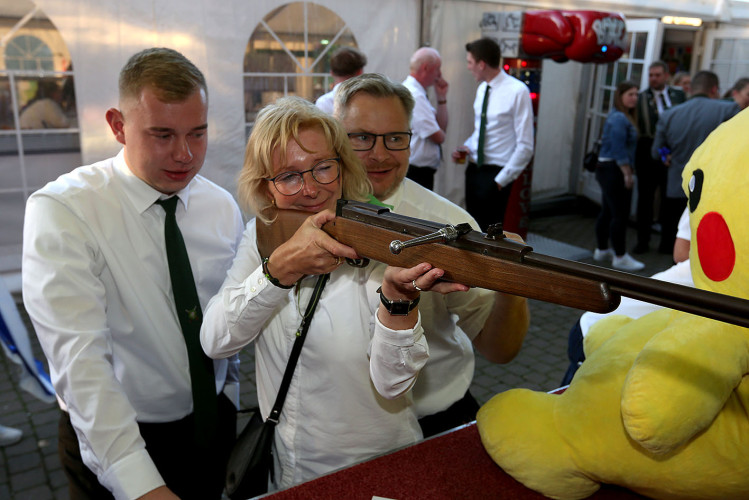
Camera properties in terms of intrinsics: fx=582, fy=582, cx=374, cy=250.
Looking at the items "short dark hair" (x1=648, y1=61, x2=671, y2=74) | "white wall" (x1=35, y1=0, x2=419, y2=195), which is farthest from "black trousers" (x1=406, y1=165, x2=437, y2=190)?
"short dark hair" (x1=648, y1=61, x2=671, y2=74)

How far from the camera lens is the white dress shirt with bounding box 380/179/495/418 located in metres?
1.73

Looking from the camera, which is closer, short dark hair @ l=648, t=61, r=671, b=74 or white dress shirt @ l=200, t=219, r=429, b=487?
white dress shirt @ l=200, t=219, r=429, b=487

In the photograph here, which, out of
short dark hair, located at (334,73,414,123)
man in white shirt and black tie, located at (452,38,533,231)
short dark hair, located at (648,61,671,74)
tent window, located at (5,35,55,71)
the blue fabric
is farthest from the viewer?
short dark hair, located at (648,61,671,74)

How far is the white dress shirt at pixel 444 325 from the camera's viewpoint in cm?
173

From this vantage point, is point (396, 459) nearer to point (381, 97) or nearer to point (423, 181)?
point (381, 97)

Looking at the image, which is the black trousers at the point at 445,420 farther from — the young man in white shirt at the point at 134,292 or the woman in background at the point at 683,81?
the woman in background at the point at 683,81

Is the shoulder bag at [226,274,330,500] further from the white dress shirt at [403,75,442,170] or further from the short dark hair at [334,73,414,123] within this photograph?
the white dress shirt at [403,75,442,170]

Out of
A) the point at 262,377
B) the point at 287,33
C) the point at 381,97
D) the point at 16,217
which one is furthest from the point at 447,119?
the point at 262,377

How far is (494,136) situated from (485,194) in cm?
60

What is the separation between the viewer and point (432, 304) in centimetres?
173

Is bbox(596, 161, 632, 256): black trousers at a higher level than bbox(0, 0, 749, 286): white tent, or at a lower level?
lower

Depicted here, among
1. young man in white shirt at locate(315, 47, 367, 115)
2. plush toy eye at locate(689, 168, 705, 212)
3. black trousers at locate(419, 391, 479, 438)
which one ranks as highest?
young man in white shirt at locate(315, 47, 367, 115)

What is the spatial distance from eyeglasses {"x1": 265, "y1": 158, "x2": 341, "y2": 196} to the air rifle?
20 centimetres

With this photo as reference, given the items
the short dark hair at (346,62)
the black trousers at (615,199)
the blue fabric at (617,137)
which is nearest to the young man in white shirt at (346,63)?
the short dark hair at (346,62)
